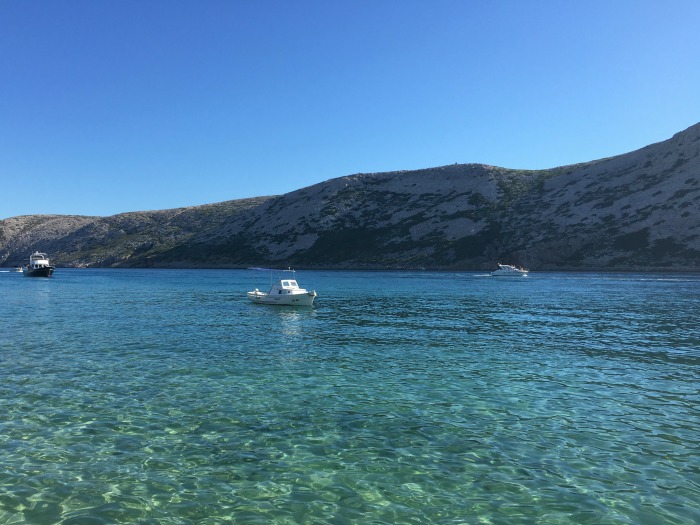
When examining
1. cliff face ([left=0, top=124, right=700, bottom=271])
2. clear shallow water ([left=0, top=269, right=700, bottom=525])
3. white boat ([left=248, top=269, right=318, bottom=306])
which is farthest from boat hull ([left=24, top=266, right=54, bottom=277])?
clear shallow water ([left=0, top=269, right=700, bottom=525])

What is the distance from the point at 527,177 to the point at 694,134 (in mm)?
57982

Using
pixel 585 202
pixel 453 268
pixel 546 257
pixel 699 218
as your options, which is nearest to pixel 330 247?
pixel 453 268

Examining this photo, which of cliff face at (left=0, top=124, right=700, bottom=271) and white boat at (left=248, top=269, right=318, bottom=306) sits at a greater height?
cliff face at (left=0, top=124, right=700, bottom=271)

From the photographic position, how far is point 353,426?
14891 millimetres

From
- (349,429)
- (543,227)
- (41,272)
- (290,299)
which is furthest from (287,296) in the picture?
(543,227)

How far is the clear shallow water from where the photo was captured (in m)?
10.1

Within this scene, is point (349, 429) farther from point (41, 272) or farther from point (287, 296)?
point (41, 272)

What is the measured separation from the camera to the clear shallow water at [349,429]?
1013 centimetres

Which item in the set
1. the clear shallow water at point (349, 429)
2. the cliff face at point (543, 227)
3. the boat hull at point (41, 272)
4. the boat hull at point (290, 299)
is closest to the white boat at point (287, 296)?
the boat hull at point (290, 299)

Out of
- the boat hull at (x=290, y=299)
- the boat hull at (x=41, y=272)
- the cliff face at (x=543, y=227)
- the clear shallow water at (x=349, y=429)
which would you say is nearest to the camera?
Result: the clear shallow water at (x=349, y=429)

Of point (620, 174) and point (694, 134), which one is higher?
point (694, 134)

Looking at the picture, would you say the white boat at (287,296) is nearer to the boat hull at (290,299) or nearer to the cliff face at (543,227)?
the boat hull at (290,299)

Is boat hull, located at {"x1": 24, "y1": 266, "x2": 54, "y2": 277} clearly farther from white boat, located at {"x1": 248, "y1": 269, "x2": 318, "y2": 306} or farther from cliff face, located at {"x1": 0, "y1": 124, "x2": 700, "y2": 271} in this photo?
white boat, located at {"x1": 248, "y1": 269, "x2": 318, "y2": 306}

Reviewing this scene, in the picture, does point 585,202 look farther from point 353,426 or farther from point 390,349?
point 353,426
